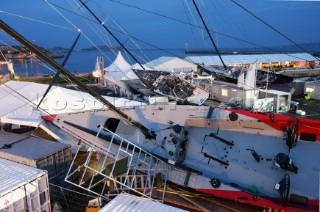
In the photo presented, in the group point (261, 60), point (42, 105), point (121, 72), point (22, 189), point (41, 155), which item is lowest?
point (22, 189)

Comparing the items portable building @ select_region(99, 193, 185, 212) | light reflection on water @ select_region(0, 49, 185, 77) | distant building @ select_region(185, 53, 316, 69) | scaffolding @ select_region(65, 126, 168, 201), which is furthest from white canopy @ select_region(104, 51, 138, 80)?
portable building @ select_region(99, 193, 185, 212)

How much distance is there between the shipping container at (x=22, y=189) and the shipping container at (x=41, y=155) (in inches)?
34.4

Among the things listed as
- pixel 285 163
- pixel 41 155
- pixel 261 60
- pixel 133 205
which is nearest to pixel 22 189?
pixel 41 155

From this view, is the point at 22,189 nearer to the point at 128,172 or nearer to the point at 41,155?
the point at 41,155

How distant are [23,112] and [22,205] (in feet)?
23.6

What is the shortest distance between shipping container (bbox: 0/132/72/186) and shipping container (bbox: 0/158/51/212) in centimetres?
87

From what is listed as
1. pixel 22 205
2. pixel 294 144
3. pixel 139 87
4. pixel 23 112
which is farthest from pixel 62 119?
pixel 139 87

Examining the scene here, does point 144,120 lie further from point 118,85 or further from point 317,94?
point 317,94

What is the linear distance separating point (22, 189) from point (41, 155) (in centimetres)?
214

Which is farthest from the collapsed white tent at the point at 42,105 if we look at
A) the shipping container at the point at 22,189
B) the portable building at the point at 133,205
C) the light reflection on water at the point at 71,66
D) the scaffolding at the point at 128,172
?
the portable building at the point at 133,205

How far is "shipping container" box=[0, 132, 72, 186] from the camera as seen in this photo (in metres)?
8.30

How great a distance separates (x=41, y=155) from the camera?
846cm

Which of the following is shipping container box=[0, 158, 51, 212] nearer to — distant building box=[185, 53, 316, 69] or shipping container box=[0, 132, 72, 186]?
shipping container box=[0, 132, 72, 186]

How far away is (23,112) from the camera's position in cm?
1272
